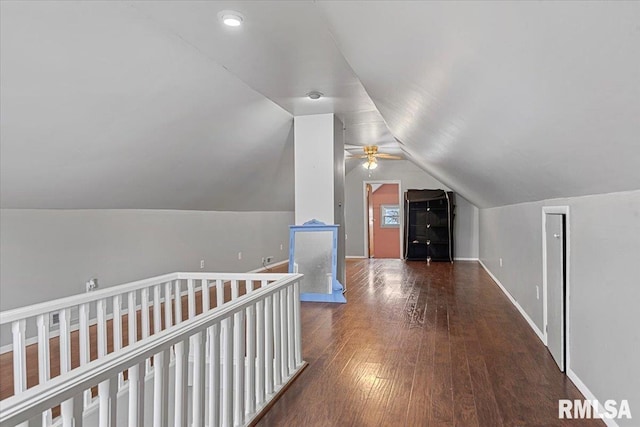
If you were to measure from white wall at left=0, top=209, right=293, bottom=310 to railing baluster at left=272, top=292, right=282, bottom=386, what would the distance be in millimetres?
2512

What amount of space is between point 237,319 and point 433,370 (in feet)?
5.03

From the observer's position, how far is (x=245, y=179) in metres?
5.88

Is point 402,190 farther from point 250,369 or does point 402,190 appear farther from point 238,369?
point 238,369

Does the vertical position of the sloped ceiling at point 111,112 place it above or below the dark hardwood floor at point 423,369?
above

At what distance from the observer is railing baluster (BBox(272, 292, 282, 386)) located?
254 cm

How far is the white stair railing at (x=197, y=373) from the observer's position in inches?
43.6

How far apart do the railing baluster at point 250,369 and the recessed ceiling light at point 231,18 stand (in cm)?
178

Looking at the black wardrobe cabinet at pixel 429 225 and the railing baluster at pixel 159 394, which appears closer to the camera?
the railing baluster at pixel 159 394

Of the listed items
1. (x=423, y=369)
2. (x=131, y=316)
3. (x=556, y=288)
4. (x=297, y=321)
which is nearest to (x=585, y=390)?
(x=556, y=288)

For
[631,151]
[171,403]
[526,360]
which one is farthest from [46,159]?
[526,360]

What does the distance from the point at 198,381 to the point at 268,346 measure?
694 millimetres

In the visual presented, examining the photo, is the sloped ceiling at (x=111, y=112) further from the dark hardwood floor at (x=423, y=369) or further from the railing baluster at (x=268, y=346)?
the dark hardwood floor at (x=423, y=369)

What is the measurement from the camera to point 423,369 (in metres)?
2.85

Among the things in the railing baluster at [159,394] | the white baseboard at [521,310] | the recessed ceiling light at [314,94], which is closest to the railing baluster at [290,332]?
the railing baluster at [159,394]
